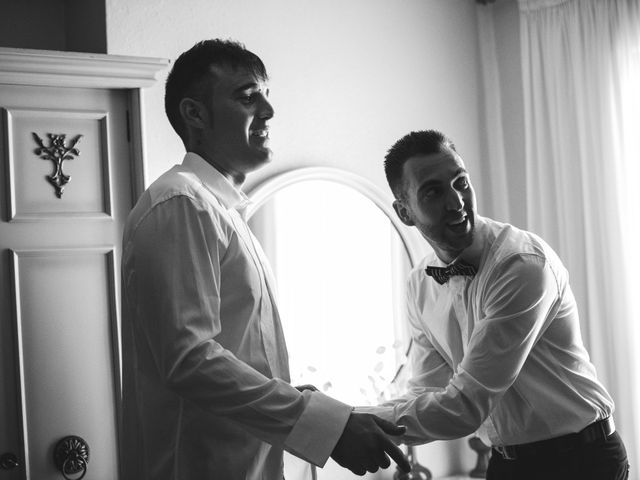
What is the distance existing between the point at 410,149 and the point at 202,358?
39.9 inches

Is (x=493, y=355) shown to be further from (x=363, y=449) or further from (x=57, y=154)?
(x=57, y=154)

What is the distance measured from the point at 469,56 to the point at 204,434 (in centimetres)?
298

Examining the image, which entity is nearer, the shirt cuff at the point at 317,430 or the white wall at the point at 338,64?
the shirt cuff at the point at 317,430

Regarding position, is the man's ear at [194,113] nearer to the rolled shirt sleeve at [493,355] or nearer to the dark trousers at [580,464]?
the rolled shirt sleeve at [493,355]

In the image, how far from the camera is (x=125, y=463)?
1583 mm

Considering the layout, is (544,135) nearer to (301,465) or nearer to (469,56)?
(469,56)

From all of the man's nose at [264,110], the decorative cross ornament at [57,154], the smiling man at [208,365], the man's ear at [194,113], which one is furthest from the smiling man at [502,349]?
the decorative cross ornament at [57,154]

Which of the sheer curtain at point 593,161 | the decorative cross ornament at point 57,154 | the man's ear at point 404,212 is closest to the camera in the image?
the man's ear at point 404,212

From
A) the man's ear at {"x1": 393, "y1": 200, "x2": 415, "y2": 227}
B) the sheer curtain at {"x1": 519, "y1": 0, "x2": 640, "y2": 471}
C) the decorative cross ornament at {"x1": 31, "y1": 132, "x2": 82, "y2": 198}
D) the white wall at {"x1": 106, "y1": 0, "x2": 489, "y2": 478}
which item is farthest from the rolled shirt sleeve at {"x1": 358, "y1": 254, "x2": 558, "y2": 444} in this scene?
the sheer curtain at {"x1": 519, "y1": 0, "x2": 640, "y2": 471}

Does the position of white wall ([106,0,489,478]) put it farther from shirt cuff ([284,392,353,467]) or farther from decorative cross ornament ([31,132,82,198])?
shirt cuff ([284,392,353,467])

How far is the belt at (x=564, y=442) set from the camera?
6.79 ft

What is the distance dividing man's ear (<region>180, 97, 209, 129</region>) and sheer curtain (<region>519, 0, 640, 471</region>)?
2390 millimetres

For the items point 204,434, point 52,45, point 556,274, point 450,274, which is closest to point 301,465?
point 450,274

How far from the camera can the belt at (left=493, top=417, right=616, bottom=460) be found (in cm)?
207
